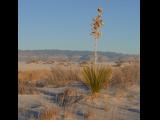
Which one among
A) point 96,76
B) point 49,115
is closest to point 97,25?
point 96,76

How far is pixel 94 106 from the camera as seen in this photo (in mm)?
4141

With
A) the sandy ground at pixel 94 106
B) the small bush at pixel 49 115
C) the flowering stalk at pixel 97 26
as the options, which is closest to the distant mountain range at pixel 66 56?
the flowering stalk at pixel 97 26

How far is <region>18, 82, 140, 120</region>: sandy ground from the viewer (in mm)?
3650

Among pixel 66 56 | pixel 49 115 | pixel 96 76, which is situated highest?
pixel 66 56

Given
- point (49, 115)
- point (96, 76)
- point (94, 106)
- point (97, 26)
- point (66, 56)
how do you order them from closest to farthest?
point (49, 115) < point (94, 106) < point (96, 76) < point (97, 26) < point (66, 56)

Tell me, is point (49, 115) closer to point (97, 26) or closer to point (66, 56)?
point (97, 26)

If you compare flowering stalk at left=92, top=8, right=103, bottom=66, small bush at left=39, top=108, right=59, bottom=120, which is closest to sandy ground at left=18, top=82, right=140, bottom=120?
small bush at left=39, top=108, right=59, bottom=120

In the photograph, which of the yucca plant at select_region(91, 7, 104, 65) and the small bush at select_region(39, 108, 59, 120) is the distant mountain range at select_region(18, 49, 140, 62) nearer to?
the yucca plant at select_region(91, 7, 104, 65)

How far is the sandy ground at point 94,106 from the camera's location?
12.0ft

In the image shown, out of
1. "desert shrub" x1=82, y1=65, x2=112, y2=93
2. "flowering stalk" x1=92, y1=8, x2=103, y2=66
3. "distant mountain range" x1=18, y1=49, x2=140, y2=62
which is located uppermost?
"flowering stalk" x1=92, y1=8, x2=103, y2=66

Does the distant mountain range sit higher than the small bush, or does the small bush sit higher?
the distant mountain range
